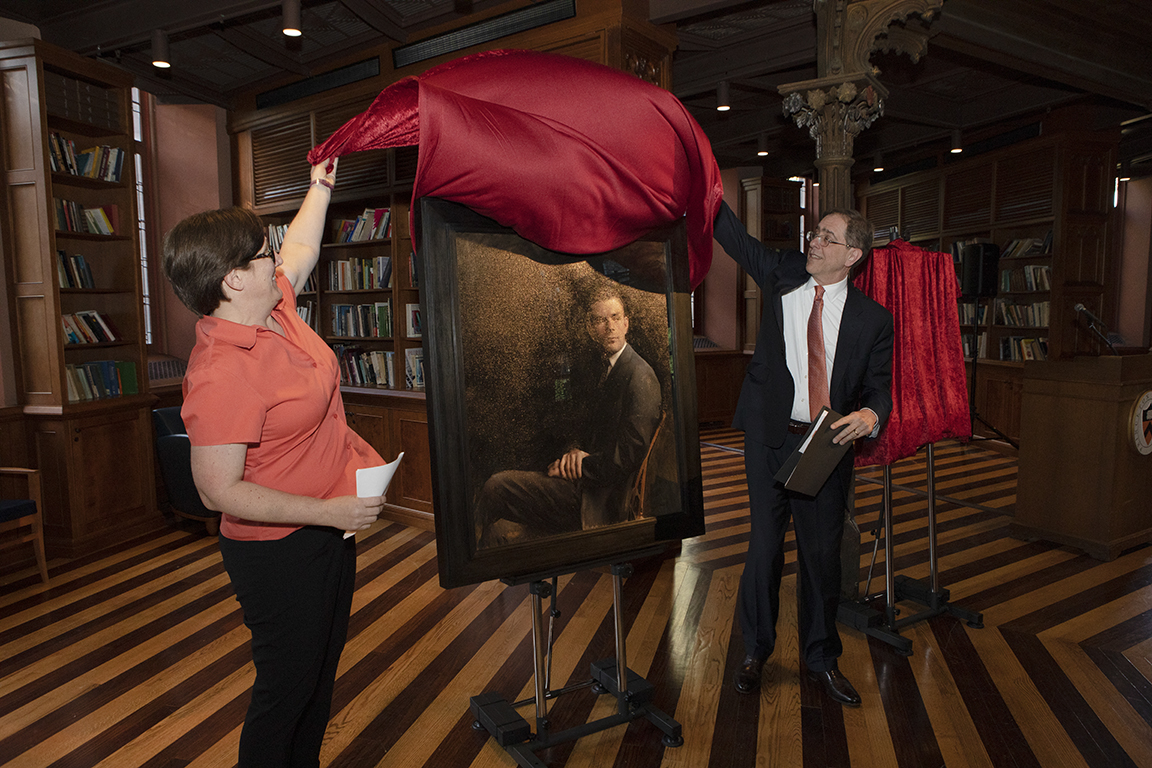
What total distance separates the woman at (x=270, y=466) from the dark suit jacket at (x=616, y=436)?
0.62 metres

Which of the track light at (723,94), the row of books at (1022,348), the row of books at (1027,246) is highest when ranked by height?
the track light at (723,94)

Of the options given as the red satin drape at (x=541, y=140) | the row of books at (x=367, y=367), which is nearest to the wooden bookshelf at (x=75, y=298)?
the row of books at (x=367, y=367)

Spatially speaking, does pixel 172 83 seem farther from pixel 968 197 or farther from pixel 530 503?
pixel 968 197

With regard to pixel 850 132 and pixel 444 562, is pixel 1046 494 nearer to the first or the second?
pixel 850 132

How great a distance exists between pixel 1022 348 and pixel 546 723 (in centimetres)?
709

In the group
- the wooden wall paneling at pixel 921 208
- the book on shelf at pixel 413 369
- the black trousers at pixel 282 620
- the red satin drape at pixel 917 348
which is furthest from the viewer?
the wooden wall paneling at pixel 921 208

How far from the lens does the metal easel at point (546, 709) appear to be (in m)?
2.19

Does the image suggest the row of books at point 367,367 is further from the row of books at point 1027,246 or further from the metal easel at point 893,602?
the row of books at point 1027,246

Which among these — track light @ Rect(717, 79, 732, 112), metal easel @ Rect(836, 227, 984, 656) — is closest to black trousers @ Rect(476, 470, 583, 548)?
metal easel @ Rect(836, 227, 984, 656)

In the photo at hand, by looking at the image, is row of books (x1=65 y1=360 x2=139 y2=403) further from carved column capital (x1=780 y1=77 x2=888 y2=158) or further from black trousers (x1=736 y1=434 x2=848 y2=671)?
carved column capital (x1=780 y1=77 x2=888 y2=158)

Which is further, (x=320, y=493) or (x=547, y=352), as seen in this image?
(x=547, y=352)

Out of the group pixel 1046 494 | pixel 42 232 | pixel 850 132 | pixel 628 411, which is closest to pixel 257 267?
pixel 628 411

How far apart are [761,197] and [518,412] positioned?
802 centimetres

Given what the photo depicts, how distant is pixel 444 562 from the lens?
178 centimetres
